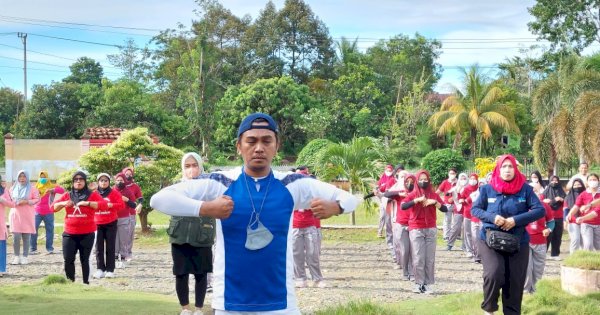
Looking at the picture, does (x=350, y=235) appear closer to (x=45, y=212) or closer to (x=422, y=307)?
(x=45, y=212)

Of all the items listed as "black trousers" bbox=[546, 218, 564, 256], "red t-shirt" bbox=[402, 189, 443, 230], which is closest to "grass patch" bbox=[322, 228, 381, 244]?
"black trousers" bbox=[546, 218, 564, 256]

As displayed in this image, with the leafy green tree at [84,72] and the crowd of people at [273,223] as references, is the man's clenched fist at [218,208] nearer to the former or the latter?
the crowd of people at [273,223]

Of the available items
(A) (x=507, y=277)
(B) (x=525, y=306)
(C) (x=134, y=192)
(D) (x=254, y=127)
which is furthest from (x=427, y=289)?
(D) (x=254, y=127)

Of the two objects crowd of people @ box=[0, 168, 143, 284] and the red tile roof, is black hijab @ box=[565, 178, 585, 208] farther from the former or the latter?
the red tile roof

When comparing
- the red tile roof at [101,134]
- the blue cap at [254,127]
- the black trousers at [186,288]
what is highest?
the red tile roof at [101,134]

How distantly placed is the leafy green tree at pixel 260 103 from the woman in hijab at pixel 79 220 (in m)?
30.2

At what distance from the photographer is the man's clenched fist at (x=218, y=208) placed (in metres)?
4.39

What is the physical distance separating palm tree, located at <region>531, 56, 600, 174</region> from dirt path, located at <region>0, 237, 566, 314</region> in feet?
29.8

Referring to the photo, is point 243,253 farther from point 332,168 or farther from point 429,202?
point 332,168

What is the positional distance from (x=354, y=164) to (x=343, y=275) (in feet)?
23.9

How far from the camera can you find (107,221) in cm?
1266

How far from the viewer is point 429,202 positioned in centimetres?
1161

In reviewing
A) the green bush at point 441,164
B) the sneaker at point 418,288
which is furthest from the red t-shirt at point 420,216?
the green bush at point 441,164

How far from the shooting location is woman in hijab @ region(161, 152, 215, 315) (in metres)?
8.61
